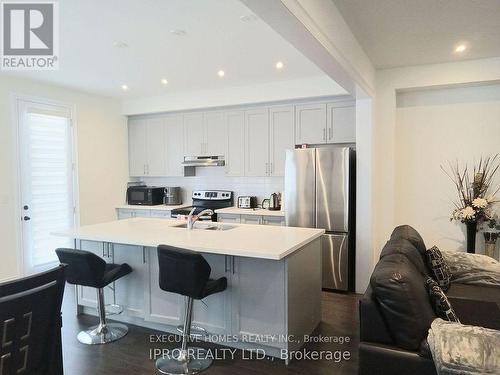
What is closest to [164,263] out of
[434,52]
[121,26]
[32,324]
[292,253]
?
[292,253]

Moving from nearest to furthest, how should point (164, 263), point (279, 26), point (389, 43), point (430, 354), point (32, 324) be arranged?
1. point (32, 324)
2. point (430, 354)
3. point (279, 26)
4. point (164, 263)
5. point (389, 43)

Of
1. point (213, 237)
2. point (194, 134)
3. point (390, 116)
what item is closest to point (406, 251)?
point (213, 237)

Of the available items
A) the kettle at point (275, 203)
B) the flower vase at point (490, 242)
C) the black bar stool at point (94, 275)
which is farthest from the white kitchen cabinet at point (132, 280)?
the flower vase at point (490, 242)

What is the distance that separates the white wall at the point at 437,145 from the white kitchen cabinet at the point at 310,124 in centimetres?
98

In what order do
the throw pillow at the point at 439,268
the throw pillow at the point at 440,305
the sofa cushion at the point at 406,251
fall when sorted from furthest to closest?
1. the throw pillow at the point at 439,268
2. the sofa cushion at the point at 406,251
3. the throw pillow at the point at 440,305

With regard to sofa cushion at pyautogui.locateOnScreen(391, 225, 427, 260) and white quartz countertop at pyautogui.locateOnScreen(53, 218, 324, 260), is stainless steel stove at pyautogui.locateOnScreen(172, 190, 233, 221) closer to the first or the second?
white quartz countertop at pyautogui.locateOnScreen(53, 218, 324, 260)

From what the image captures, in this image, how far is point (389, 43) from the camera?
347 cm

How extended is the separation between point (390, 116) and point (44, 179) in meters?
4.73

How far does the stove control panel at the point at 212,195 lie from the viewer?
227 inches

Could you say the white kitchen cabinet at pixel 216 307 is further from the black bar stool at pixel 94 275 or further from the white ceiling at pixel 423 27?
the white ceiling at pixel 423 27

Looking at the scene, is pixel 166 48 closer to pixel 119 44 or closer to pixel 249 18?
pixel 119 44

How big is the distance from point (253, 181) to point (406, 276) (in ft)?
12.6

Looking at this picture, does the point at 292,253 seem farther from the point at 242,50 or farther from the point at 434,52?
the point at 434,52

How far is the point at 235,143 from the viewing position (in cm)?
548
